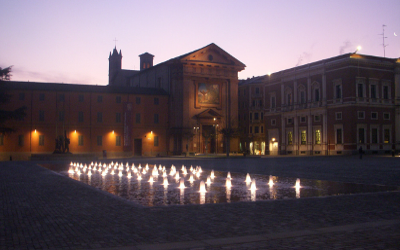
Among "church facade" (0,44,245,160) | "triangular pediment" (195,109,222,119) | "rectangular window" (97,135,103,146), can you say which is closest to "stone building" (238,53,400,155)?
"church facade" (0,44,245,160)

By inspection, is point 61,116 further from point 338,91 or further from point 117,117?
point 338,91

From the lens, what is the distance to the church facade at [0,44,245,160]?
62219mm

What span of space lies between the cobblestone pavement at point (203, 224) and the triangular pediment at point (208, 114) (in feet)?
193

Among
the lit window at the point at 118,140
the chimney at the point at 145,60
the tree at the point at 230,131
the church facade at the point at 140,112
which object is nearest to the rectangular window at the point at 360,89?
the tree at the point at 230,131

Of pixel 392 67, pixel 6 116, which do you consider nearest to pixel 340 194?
pixel 6 116

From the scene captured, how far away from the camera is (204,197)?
13969mm

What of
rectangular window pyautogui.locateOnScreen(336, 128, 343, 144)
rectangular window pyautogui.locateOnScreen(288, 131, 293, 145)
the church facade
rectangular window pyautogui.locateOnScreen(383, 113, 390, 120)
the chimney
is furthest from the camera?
the chimney

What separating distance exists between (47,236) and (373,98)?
5915 cm

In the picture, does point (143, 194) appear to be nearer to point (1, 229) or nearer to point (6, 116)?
point (1, 229)

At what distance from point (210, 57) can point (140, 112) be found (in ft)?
51.6

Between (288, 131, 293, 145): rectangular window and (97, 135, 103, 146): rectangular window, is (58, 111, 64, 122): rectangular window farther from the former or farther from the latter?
(288, 131, 293, 145): rectangular window

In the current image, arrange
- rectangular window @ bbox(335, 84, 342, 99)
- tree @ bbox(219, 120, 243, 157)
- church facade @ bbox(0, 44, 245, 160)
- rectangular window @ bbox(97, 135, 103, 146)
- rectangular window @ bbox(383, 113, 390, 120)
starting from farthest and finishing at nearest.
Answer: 1. rectangular window @ bbox(97, 135, 103, 146)
2. church facade @ bbox(0, 44, 245, 160)
3. tree @ bbox(219, 120, 243, 157)
4. rectangular window @ bbox(383, 113, 390, 120)
5. rectangular window @ bbox(335, 84, 342, 99)

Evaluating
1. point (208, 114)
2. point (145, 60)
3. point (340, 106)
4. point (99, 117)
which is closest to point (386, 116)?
point (340, 106)

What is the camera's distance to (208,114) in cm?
7300
